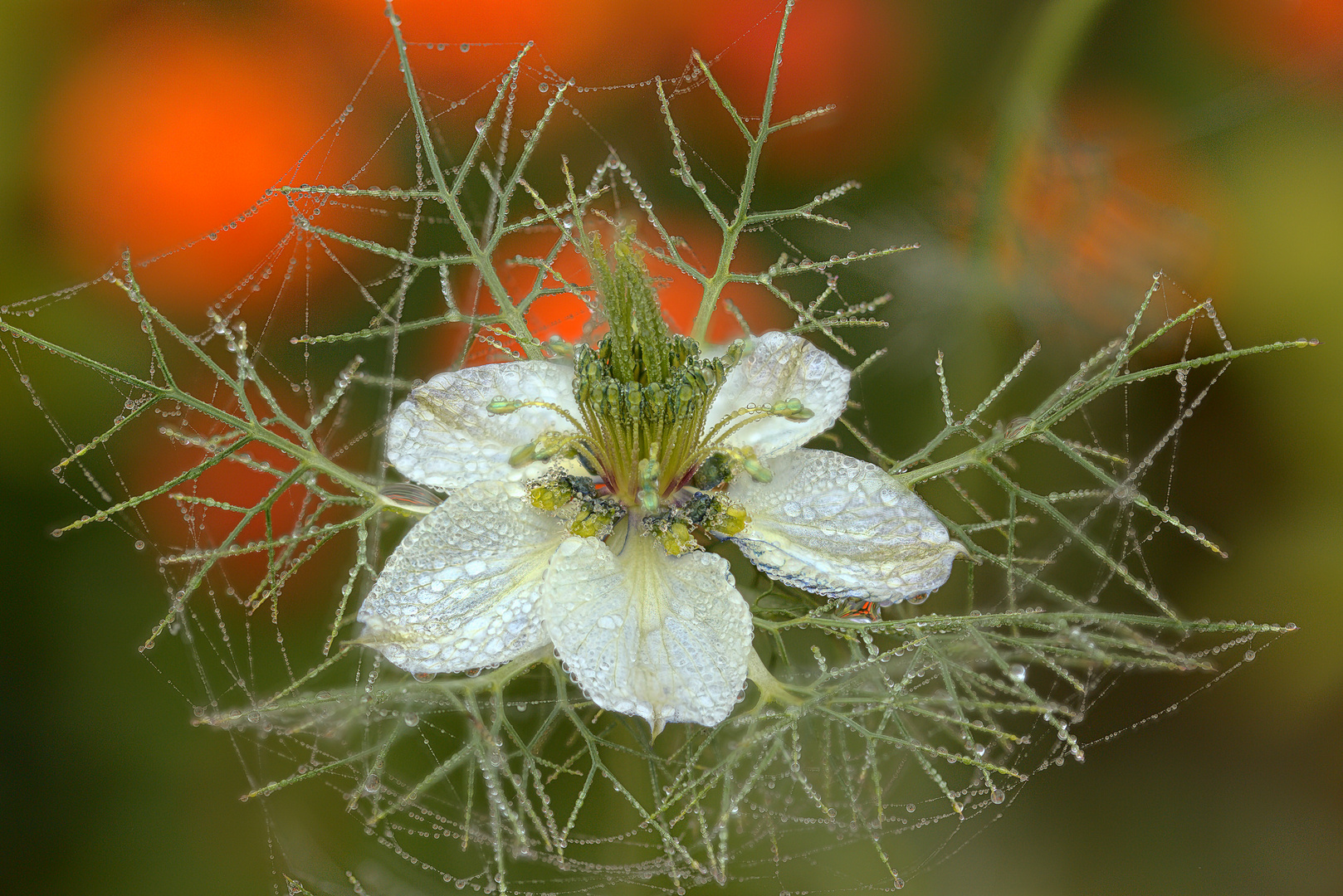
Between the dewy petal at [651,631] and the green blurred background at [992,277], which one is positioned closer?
the dewy petal at [651,631]

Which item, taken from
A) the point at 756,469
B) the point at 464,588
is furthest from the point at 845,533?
the point at 464,588

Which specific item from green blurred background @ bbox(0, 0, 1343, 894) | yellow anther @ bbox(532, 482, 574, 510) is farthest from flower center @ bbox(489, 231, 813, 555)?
green blurred background @ bbox(0, 0, 1343, 894)

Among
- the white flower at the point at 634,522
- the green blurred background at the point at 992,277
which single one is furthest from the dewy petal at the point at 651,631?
the green blurred background at the point at 992,277

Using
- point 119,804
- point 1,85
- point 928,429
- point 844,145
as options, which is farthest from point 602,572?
point 1,85

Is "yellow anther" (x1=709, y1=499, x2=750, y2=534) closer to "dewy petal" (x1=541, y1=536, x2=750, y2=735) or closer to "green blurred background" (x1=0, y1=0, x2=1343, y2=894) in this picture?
"dewy petal" (x1=541, y1=536, x2=750, y2=735)

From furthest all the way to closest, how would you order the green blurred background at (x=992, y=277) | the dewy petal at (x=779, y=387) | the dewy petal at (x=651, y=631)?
the green blurred background at (x=992, y=277)
the dewy petal at (x=779, y=387)
the dewy petal at (x=651, y=631)

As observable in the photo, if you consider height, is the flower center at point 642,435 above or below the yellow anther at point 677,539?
above

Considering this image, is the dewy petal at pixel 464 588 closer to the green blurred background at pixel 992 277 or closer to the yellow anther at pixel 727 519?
the yellow anther at pixel 727 519
